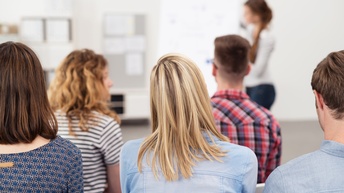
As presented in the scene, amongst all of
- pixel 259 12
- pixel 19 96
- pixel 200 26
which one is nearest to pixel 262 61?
pixel 259 12

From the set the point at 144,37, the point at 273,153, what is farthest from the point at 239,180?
the point at 144,37

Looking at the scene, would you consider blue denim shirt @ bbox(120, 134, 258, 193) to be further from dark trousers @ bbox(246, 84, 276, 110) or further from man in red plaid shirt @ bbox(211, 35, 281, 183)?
dark trousers @ bbox(246, 84, 276, 110)

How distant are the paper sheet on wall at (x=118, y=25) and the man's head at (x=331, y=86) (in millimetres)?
5409

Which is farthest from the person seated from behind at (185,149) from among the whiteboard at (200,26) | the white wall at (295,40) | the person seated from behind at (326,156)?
the white wall at (295,40)

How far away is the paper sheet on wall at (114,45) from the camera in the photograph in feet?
21.5

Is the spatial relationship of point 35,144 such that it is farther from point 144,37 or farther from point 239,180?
point 144,37

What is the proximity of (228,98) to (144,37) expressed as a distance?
14.8ft

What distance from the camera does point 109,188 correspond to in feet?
7.38

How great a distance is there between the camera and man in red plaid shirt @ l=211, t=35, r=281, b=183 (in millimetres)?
2199

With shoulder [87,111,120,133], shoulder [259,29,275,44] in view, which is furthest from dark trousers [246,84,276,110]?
shoulder [87,111,120,133]

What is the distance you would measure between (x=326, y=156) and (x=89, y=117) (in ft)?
3.86

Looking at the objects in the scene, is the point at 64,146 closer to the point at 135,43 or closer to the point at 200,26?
the point at 200,26

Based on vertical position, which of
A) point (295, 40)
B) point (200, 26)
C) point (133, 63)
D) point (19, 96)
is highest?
point (200, 26)

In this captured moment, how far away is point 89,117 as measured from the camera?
7.03 feet
